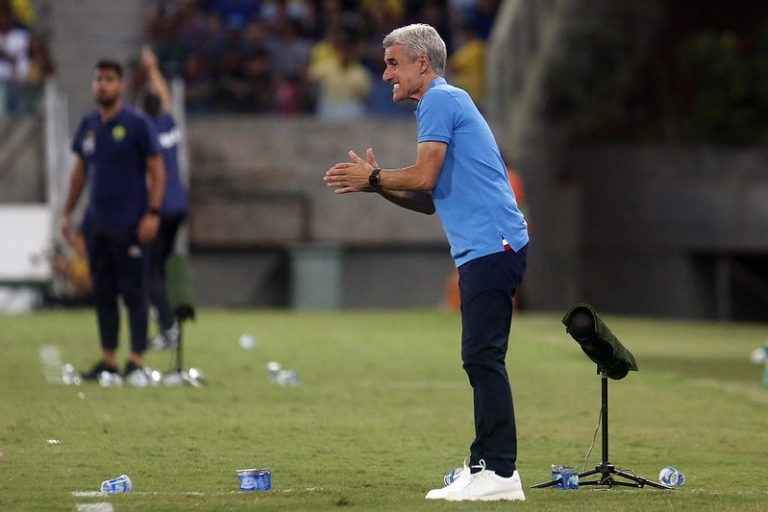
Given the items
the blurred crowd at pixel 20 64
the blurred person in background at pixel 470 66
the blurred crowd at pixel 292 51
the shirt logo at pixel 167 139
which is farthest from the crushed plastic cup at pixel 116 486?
the blurred person in background at pixel 470 66

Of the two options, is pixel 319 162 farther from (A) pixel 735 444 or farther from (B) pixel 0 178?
(A) pixel 735 444

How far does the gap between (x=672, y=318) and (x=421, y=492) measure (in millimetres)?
18498

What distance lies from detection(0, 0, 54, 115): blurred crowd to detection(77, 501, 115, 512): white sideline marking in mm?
17289

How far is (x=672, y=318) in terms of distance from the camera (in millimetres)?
25219

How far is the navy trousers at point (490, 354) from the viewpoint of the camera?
6.96 m

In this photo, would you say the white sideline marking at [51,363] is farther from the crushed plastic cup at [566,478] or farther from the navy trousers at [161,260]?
the crushed plastic cup at [566,478]

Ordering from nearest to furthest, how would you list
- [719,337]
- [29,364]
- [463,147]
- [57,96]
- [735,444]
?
1. [463,147]
2. [735,444]
3. [29,364]
4. [719,337]
5. [57,96]

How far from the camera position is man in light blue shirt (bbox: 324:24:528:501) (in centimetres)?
696

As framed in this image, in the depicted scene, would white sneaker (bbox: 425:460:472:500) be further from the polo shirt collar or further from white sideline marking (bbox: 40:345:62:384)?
white sideline marking (bbox: 40:345:62:384)

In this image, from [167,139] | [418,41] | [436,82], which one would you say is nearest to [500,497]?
[436,82]

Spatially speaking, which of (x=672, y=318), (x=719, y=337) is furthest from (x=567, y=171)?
(x=719, y=337)

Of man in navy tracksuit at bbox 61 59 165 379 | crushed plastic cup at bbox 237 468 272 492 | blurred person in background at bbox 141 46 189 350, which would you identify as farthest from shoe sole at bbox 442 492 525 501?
blurred person in background at bbox 141 46 189 350

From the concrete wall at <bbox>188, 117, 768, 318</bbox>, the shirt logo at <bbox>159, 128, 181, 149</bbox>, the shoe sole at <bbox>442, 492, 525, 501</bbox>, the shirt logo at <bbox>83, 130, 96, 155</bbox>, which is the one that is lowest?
the concrete wall at <bbox>188, 117, 768, 318</bbox>

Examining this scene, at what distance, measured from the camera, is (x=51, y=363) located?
46.2 ft
